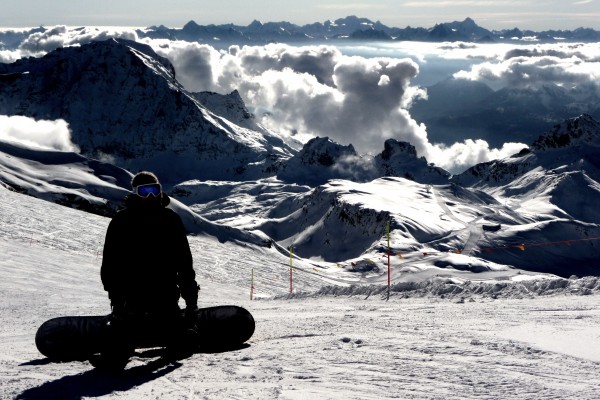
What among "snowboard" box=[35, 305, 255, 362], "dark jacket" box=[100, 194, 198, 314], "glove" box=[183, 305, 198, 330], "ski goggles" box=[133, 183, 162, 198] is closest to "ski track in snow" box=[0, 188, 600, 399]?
"snowboard" box=[35, 305, 255, 362]

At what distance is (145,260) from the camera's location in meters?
8.30

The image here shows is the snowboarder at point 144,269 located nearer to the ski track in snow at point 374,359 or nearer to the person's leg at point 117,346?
the person's leg at point 117,346

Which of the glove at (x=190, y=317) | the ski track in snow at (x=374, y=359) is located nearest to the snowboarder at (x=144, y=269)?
the glove at (x=190, y=317)

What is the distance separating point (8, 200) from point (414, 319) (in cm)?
6515

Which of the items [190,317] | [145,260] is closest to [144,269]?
[145,260]

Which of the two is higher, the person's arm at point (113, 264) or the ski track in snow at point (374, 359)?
the person's arm at point (113, 264)

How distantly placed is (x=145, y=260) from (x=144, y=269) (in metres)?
0.11

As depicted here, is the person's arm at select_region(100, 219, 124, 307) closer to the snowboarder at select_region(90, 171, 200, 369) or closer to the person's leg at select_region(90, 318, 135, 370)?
the snowboarder at select_region(90, 171, 200, 369)

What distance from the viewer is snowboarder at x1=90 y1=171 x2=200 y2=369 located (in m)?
8.25

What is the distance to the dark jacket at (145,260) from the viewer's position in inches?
325

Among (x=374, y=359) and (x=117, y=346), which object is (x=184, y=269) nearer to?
(x=117, y=346)

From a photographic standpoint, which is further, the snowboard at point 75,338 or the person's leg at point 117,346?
the snowboard at point 75,338

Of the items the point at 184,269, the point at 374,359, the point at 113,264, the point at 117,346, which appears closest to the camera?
the point at 117,346

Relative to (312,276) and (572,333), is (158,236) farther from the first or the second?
(312,276)
